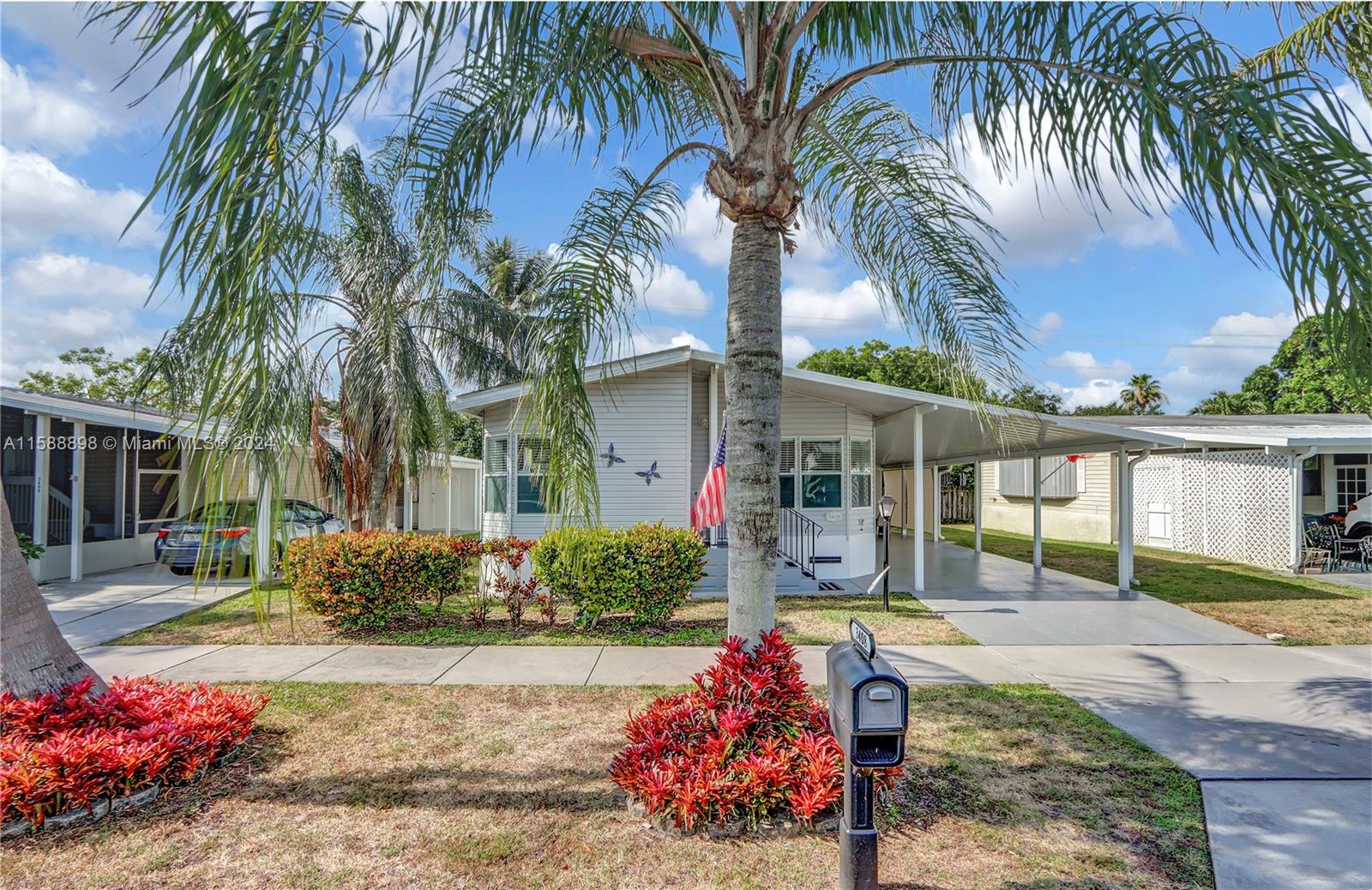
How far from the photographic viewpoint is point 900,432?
13.7 m

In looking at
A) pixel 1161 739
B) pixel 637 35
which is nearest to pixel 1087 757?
pixel 1161 739

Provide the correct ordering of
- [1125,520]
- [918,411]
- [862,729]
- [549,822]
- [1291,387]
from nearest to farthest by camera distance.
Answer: [862,729] → [549,822] → [1125,520] → [918,411] → [1291,387]

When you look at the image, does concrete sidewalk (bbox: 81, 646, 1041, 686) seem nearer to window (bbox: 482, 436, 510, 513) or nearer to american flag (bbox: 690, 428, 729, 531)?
american flag (bbox: 690, 428, 729, 531)

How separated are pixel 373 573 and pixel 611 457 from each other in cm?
453

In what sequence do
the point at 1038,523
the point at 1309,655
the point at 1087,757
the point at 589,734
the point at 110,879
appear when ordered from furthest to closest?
the point at 1038,523 → the point at 1309,655 → the point at 589,734 → the point at 1087,757 → the point at 110,879

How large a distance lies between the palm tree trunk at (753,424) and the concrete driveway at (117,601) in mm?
5812

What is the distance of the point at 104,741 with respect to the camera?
3.76 metres

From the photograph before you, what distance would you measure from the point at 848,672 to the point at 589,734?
2.87 m

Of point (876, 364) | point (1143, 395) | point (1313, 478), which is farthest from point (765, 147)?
point (1143, 395)

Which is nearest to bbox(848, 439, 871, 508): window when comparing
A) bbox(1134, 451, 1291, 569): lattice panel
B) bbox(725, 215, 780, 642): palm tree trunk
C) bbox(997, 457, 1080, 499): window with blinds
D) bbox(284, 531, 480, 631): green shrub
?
bbox(284, 531, 480, 631): green shrub

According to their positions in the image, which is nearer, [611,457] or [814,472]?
[611,457]

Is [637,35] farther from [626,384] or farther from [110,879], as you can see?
[626,384]

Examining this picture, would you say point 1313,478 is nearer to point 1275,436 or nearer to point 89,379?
point 1275,436

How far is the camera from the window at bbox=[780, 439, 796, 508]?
483 inches
